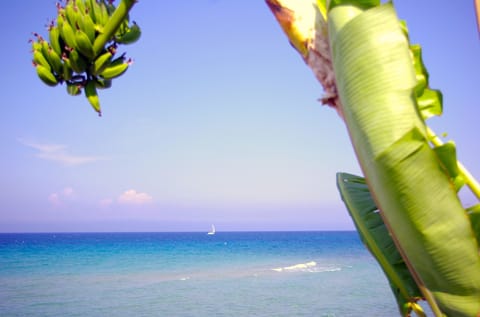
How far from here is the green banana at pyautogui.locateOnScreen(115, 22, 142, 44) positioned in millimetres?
2589

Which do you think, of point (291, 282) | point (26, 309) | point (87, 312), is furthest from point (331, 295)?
point (26, 309)

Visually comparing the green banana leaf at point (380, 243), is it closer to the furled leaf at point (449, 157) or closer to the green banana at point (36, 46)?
the furled leaf at point (449, 157)

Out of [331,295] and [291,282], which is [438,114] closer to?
[331,295]

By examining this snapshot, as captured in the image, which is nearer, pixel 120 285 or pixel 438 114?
pixel 438 114

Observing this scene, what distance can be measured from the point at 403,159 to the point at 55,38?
2.12 metres

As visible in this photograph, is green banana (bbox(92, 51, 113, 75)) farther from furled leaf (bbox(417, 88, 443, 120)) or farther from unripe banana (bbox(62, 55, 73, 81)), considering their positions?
furled leaf (bbox(417, 88, 443, 120))

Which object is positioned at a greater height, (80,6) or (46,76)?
(80,6)

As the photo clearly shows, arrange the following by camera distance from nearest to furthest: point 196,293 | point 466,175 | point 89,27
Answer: point 466,175, point 89,27, point 196,293

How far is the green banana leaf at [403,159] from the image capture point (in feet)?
4.39

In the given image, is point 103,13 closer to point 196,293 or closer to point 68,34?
point 68,34

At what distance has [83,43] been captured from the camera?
2.29 metres

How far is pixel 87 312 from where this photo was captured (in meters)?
13.2

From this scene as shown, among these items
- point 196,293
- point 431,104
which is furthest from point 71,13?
point 196,293

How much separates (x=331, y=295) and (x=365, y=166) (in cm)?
1511
